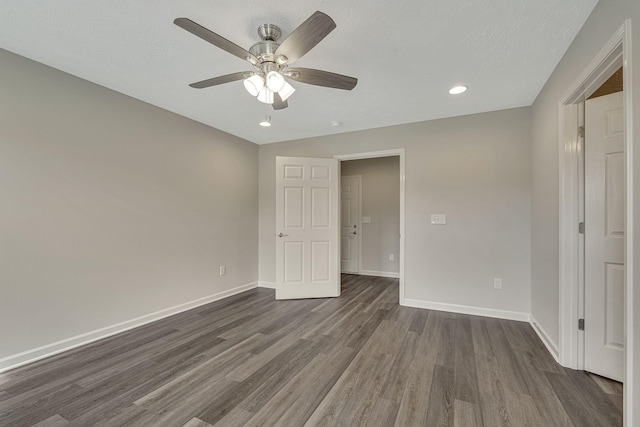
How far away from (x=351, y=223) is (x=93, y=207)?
163 inches

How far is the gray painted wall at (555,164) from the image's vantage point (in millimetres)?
1175

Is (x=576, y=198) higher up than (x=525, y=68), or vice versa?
(x=525, y=68)

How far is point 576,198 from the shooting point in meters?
1.95

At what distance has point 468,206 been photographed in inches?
125

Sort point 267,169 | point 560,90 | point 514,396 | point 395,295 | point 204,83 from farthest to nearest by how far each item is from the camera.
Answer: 1. point 267,169
2. point 395,295
3. point 560,90
4. point 204,83
5. point 514,396

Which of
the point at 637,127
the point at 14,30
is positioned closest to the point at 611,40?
the point at 637,127

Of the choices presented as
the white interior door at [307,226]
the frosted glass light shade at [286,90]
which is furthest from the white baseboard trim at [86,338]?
the frosted glass light shade at [286,90]

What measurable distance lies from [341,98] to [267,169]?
6.81ft

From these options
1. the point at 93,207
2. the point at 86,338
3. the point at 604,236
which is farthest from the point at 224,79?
the point at 604,236

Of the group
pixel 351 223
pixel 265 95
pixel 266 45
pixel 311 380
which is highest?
pixel 266 45

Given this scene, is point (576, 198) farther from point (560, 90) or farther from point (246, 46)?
point (246, 46)

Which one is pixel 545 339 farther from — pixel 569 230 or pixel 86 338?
pixel 86 338

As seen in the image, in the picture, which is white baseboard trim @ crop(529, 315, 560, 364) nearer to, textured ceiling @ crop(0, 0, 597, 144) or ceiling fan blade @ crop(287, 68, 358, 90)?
textured ceiling @ crop(0, 0, 597, 144)

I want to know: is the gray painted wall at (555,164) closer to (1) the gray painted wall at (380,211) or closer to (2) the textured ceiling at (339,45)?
(2) the textured ceiling at (339,45)
